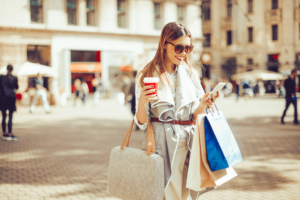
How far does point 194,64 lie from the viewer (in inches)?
109

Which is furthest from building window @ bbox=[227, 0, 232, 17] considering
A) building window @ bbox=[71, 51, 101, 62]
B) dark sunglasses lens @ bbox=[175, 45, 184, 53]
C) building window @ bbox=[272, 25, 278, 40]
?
dark sunglasses lens @ bbox=[175, 45, 184, 53]

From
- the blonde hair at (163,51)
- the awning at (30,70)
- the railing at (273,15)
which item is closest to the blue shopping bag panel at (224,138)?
the blonde hair at (163,51)

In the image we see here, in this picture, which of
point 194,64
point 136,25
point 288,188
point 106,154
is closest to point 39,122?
point 106,154

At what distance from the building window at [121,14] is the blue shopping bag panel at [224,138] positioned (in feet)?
87.0

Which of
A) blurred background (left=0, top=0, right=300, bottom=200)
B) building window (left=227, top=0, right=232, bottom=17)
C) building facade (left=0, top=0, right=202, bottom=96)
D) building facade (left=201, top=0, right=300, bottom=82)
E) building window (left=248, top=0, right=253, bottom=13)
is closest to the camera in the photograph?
blurred background (left=0, top=0, right=300, bottom=200)

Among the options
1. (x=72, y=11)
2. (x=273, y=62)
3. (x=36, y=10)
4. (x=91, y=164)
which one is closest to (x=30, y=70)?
(x=36, y=10)

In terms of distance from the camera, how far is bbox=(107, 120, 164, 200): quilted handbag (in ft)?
7.38

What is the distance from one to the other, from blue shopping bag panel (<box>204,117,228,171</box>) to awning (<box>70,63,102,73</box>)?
2488 cm

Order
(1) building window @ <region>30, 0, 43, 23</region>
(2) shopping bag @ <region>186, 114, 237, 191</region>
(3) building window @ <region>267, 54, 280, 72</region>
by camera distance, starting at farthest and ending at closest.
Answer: (3) building window @ <region>267, 54, 280, 72</region>, (1) building window @ <region>30, 0, 43, 23</region>, (2) shopping bag @ <region>186, 114, 237, 191</region>

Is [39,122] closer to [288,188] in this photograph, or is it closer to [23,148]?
[23,148]

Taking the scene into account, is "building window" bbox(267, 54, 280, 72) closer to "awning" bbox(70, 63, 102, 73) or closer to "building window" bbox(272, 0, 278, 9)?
"building window" bbox(272, 0, 278, 9)

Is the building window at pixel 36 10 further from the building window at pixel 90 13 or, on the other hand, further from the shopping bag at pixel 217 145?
the shopping bag at pixel 217 145

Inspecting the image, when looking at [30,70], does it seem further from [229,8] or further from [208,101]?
[229,8]

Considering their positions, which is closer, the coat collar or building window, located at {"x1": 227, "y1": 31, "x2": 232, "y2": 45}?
the coat collar
